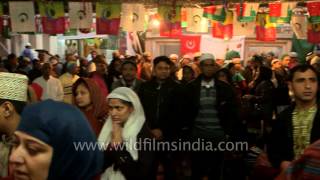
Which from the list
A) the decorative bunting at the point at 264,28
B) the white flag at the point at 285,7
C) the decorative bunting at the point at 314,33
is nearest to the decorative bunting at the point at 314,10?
the decorative bunting at the point at 314,33

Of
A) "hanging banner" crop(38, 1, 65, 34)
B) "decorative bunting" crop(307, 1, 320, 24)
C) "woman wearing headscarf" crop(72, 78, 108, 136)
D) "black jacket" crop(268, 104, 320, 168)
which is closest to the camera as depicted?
"black jacket" crop(268, 104, 320, 168)

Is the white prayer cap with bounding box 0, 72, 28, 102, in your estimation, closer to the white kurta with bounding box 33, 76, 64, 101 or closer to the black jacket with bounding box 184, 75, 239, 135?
the black jacket with bounding box 184, 75, 239, 135

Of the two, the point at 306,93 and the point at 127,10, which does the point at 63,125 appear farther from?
the point at 127,10

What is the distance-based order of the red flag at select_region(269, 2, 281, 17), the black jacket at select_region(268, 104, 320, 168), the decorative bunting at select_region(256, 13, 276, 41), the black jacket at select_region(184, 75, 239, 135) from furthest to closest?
1. the decorative bunting at select_region(256, 13, 276, 41)
2. the red flag at select_region(269, 2, 281, 17)
3. the black jacket at select_region(184, 75, 239, 135)
4. the black jacket at select_region(268, 104, 320, 168)

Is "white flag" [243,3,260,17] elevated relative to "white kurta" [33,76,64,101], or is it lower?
elevated

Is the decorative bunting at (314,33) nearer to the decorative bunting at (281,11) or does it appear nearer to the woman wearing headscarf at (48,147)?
the decorative bunting at (281,11)

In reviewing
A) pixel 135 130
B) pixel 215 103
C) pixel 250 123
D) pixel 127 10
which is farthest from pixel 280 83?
pixel 135 130

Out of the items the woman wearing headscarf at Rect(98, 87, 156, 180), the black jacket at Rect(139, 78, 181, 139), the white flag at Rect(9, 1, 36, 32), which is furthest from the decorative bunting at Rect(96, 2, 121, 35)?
the woman wearing headscarf at Rect(98, 87, 156, 180)

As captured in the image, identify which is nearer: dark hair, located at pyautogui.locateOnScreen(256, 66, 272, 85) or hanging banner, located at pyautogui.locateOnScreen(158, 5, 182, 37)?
dark hair, located at pyautogui.locateOnScreen(256, 66, 272, 85)

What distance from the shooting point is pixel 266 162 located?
4109 millimetres

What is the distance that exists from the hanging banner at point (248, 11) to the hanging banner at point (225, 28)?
20.0 inches

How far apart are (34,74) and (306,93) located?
22.0 ft

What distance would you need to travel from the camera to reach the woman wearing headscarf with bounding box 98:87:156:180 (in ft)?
12.0

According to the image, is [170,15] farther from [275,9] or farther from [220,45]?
[220,45]
